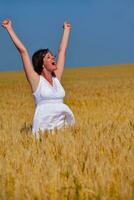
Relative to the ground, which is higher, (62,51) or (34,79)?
(62,51)

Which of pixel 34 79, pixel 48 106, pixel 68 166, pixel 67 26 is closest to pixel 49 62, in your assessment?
pixel 34 79

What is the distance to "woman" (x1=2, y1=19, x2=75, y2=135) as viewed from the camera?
20.7 feet

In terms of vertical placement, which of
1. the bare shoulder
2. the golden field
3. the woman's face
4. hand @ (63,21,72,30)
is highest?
hand @ (63,21,72,30)

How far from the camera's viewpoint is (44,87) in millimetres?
6379

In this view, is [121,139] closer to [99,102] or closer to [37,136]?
[37,136]

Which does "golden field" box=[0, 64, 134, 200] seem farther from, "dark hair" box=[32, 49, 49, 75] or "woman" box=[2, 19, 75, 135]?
"dark hair" box=[32, 49, 49, 75]

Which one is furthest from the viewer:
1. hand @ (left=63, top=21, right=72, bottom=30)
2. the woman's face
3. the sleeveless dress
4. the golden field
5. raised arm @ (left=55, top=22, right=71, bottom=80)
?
hand @ (left=63, top=21, right=72, bottom=30)

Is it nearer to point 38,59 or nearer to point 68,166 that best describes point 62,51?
point 38,59

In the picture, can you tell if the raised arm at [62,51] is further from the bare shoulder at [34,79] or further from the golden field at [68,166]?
the golden field at [68,166]

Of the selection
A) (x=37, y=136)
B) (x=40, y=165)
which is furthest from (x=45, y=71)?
(x=40, y=165)

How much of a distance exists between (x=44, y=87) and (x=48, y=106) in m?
0.22

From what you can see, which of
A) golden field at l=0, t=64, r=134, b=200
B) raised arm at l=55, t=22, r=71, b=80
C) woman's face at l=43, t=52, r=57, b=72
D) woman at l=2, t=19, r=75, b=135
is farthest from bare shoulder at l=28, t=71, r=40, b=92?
golden field at l=0, t=64, r=134, b=200

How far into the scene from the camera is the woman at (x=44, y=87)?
20.7 ft

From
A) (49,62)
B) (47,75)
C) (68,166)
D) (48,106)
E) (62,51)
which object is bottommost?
(68,166)
